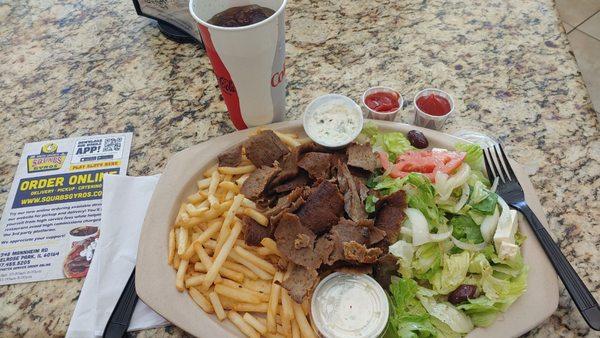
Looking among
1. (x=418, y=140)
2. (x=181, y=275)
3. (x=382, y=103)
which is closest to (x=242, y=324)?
(x=181, y=275)

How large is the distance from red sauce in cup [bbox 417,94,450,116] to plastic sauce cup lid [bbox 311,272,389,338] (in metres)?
0.80

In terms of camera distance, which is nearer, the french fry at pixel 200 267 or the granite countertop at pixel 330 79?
the french fry at pixel 200 267

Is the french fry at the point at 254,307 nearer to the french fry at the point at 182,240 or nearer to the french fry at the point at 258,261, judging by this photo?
the french fry at the point at 258,261

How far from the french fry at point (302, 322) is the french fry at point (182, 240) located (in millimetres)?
409

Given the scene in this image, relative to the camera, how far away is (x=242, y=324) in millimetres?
1279

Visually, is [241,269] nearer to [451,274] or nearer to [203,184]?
[203,184]

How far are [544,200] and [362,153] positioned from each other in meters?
0.72

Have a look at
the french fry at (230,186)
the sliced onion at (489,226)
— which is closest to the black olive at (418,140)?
the sliced onion at (489,226)

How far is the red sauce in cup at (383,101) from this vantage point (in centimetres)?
175

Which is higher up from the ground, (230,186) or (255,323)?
(230,186)

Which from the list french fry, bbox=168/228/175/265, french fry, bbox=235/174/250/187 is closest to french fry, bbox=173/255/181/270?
french fry, bbox=168/228/175/265

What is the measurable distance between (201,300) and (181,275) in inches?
4.1

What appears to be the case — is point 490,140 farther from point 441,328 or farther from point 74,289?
point 74,289

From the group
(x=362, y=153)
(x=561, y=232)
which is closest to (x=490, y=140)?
(x=561, y=232)
